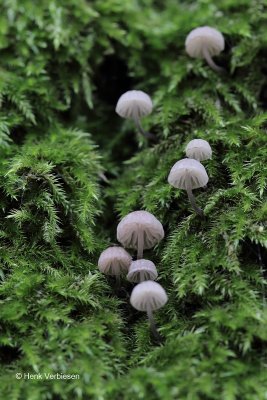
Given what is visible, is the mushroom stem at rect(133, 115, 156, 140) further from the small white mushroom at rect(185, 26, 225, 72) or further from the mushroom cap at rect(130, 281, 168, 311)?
the mushroom cap at rect(130, 281, 168, 311)

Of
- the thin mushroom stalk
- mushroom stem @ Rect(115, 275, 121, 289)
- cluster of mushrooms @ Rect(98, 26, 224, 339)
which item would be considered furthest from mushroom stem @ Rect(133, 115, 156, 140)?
mushroom stem @ Rect(115, 275, 121, 289)

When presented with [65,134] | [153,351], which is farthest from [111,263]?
[65,134]

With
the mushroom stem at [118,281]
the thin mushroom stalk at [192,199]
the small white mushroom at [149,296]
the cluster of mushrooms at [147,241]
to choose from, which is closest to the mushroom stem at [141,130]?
the cluster of mushrooms at [147,241]

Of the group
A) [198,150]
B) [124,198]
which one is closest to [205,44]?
[198,150]

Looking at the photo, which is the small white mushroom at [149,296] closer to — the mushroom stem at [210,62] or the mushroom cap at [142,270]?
the mushroom cap at [142,270]

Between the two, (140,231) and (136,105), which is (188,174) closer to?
(140,231)
